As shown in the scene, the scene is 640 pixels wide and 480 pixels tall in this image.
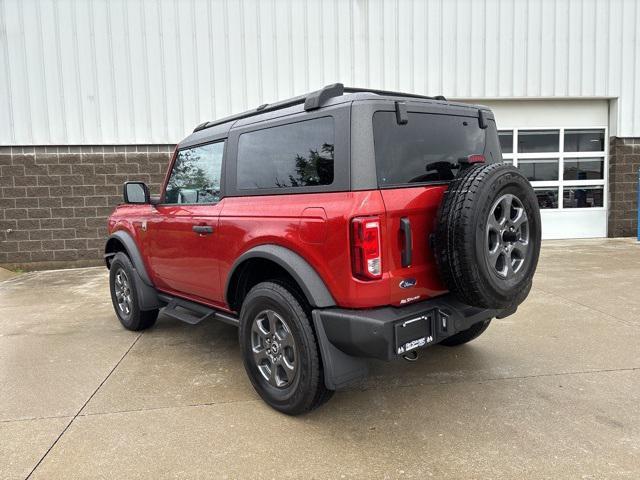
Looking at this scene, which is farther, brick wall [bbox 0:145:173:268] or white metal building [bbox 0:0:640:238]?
brick wall [bbox 0:145:173:268]

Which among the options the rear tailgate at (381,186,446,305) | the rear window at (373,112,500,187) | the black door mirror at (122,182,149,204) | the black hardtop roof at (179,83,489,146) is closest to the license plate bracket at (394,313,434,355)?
the rear tailgate at (381,186,446,305)

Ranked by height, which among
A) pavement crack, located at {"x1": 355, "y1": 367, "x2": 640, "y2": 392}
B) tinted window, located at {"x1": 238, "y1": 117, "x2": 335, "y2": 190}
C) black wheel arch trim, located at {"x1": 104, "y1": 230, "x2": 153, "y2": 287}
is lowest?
pavement crack, located at {"x1": 355, "y1": 367, "x2": 640, "y2": 392}

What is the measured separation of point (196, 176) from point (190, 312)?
1.18 m

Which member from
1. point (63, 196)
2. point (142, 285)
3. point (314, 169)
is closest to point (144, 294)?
point (142, 285)

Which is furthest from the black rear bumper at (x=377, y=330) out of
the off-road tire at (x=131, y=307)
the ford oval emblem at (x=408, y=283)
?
the off-road tire at (x=131, y=307)

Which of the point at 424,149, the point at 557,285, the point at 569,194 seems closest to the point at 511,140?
the point at 569,194

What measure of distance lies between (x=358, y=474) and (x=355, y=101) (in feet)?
6.49

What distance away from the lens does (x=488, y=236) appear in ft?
9.04

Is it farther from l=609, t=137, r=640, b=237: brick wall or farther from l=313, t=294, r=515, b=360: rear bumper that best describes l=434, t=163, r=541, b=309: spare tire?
l=609, t=137, r=640, b=237: brick wall

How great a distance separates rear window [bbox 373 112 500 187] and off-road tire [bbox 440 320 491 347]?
1.42 metres

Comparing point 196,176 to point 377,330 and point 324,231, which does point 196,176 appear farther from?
point 377,330

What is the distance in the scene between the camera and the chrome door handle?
11.9 feet

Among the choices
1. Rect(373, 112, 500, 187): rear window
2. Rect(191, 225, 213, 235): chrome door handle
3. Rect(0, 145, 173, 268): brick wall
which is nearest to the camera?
Rect(373, 112, 500, 187): rear window

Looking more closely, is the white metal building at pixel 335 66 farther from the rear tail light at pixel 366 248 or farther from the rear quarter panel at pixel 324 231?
the rear tail light at pixel 366 248
